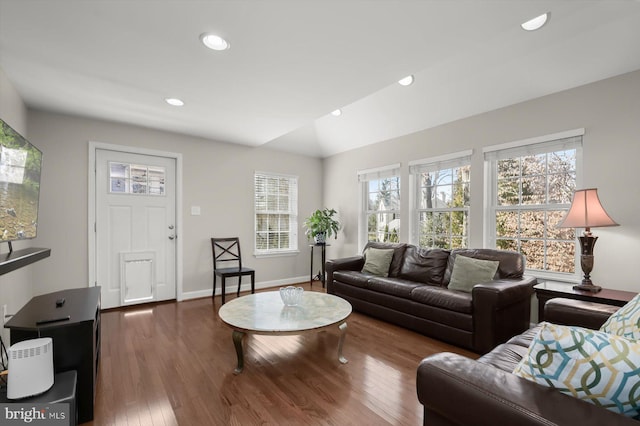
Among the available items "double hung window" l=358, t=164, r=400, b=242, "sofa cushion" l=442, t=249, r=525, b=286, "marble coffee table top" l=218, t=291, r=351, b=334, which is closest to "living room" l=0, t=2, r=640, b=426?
"double hung window" l=358, t=164, r=400, b=242

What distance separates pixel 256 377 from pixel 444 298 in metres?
1.83

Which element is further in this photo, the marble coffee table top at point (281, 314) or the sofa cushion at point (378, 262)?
the sofa cushion at point (378, 262)

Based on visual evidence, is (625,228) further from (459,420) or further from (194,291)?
(194,291)

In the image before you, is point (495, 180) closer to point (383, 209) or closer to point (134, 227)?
point (383, 209)

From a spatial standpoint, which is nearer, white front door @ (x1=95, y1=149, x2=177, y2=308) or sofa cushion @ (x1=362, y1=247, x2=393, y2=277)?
white front door @ (x1=95, y1=149, x2=177, y2=308)

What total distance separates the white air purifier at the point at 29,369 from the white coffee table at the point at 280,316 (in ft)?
3.46

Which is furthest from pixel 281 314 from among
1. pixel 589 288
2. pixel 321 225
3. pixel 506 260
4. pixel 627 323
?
pixel 321 225

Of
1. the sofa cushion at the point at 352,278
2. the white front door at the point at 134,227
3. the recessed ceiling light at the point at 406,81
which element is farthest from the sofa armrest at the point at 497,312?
the white front door at the point at 134,227

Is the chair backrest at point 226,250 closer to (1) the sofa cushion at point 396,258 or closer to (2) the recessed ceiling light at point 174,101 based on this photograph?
(2) the recessed ceiling light at point 174,101

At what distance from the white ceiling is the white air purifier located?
6.18 ft

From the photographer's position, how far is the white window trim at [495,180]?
2.95 m

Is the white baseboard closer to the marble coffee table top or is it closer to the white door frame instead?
the white door frame

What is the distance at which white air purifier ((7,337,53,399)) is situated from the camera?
4.64 feet

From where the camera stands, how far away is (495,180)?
3.60m
